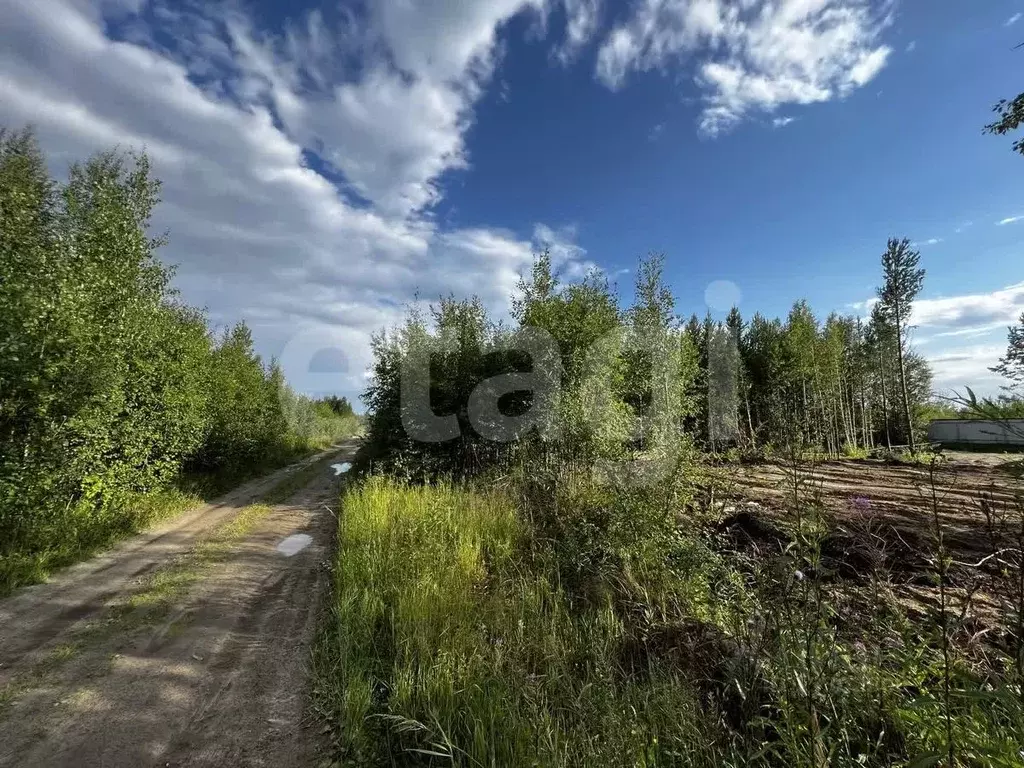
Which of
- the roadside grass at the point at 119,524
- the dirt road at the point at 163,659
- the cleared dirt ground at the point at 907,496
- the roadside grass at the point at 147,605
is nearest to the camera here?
the cleared dirt ground at the point at 907,496

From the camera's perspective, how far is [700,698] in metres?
→ 2.99

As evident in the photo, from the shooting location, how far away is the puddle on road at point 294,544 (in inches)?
270

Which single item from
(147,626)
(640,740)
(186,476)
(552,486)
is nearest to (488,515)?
(552,486)

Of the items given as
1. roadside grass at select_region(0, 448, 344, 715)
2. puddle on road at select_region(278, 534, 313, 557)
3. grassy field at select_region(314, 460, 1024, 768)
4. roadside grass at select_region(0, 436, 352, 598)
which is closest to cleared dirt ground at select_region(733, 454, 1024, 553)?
grassy field at select_region(314, 460, 1024, 768)

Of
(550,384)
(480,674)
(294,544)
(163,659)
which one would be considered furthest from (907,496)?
(163,659)

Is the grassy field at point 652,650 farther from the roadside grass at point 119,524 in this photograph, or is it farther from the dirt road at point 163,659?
the roadside grass at point 119,524

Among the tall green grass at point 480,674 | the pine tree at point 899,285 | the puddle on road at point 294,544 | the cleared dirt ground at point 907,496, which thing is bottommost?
the puddle on road at point 294,544

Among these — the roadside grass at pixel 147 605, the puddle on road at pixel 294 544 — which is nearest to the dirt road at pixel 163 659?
the roadside grass at pixel 147 605

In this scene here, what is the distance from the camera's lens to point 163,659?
12.2ft

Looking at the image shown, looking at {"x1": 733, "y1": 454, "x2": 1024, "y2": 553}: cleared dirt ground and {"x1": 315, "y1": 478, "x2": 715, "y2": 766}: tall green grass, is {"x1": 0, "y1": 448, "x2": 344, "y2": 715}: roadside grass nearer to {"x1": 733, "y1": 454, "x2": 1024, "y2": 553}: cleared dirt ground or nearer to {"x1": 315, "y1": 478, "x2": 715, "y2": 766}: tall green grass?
{"x1": 315, "y1": 478, "x2": 715, "y2": 766}: tall green grass

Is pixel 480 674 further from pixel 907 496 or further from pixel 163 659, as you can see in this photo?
pixel 907 496

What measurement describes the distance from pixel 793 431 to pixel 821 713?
4.57 feet

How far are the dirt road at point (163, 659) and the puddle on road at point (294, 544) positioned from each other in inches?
4.7

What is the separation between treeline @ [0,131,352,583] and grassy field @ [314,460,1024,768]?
4.69m
